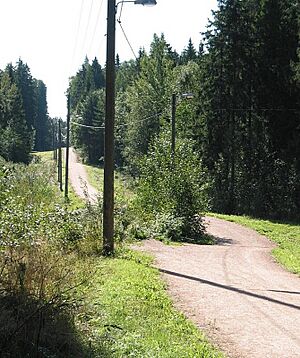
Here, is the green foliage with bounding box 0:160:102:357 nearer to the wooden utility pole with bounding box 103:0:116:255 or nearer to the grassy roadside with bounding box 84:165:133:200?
the wooden utility pole with bounding box 103:0:116:255

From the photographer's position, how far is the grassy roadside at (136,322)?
20.4ft

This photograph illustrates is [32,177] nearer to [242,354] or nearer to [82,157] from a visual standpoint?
[242,354]

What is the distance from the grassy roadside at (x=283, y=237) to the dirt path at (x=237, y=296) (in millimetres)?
482

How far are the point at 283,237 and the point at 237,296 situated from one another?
45.4ft

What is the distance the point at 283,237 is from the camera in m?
22.9

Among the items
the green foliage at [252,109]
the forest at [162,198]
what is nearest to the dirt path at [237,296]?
the forest at [162,198]

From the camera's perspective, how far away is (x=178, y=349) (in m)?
6.30

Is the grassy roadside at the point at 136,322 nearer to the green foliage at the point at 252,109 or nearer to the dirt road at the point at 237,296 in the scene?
the dirt road at the point at 237,296

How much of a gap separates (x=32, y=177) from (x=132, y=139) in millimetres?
26128

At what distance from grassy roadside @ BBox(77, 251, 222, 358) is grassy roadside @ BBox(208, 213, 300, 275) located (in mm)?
6277

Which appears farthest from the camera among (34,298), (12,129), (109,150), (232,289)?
(12,129)

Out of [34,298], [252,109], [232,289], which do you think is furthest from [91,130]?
[34,298]

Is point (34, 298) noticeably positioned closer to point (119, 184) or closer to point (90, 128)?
point (119, 184)

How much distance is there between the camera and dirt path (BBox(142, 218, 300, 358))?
7.01 metres
